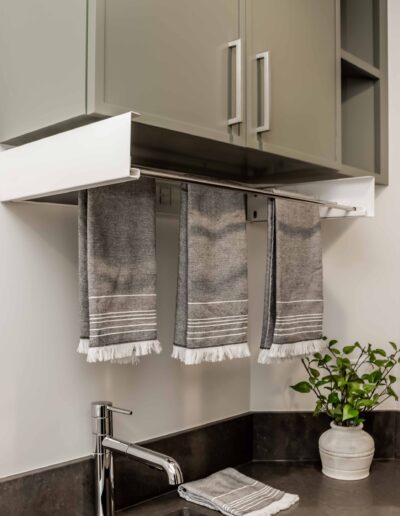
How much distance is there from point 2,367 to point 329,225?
115cm

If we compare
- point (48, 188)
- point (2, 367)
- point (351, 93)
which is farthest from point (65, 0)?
point (351, 93)

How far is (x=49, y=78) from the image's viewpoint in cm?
119

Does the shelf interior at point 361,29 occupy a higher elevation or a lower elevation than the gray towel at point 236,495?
higher

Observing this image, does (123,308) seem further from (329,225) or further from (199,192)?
(329,225)

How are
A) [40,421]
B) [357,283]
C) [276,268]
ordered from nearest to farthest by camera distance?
[40,421] → [276,268] → [357,283]

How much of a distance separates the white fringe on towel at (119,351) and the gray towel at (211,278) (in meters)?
0.10

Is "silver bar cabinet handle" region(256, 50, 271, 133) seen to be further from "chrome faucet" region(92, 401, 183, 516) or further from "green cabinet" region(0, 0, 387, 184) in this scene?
"chrome faucet" region(92, 401, 183, 516)

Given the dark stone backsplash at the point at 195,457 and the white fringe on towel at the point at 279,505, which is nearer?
the dark stone backsplash at the point at 195,457

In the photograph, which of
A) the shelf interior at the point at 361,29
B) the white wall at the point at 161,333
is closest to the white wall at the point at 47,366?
the white wall at the point at 161,333

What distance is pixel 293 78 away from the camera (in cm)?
151

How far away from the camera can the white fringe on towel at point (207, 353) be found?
1.36m

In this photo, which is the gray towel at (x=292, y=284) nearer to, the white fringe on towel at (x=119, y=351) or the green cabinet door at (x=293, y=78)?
the green cabinet door at (x=293, y=78)

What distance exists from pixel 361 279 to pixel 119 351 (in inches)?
39.9

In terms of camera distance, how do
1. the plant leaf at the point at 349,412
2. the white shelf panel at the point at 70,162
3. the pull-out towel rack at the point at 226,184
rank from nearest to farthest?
the white shelf panel at the point at 70,162 < the pull-out towel rack at the point at 226,184 < the plant leaf at the point at 349,412
